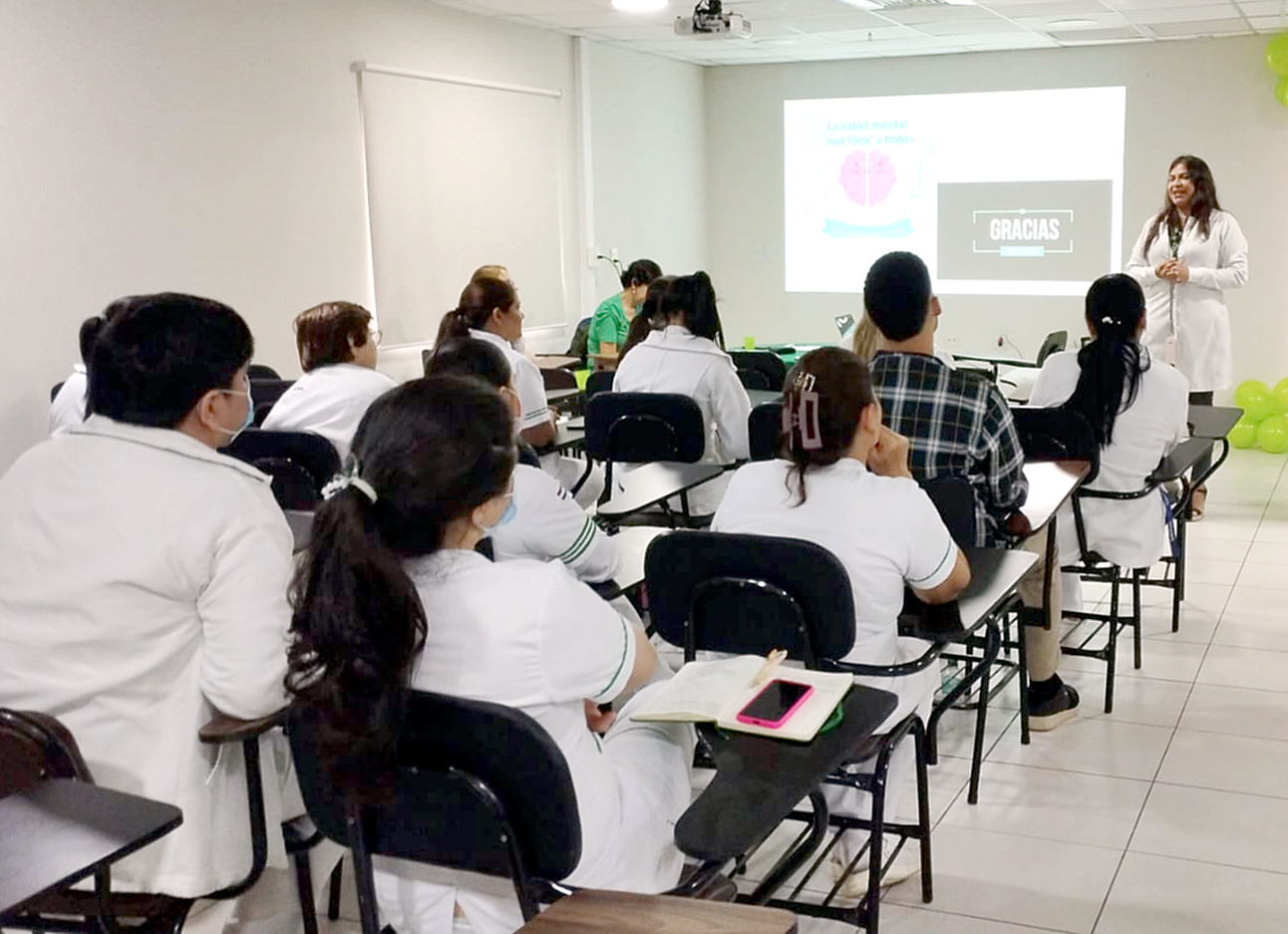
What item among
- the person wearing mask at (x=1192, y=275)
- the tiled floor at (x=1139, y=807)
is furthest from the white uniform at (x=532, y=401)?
the person wearing mask at (x=1192, y=275)

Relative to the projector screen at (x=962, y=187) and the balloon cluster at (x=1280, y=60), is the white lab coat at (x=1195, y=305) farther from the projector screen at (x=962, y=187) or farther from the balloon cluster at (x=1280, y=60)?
the projector screen at (x=962, y=187)

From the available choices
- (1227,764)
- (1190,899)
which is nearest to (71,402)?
(1190,899)

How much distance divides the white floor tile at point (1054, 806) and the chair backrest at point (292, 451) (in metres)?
1.96

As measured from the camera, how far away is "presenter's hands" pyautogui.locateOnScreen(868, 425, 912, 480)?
264 cm

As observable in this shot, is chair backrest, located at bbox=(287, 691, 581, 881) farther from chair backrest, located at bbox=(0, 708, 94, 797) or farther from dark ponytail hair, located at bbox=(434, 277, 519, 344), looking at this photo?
dark ponytail hair, located at bbox=(434, 277, 519, 344)

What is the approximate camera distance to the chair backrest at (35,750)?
1.78 m

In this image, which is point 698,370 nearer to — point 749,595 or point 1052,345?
point 749,595

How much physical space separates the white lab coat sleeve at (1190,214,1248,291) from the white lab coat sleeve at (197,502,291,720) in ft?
18.6

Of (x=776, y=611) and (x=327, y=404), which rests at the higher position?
(x=327, y=404)

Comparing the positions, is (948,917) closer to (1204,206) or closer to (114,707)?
(114,707)

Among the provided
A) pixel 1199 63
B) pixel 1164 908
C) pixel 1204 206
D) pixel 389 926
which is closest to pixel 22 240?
pixel 389 926

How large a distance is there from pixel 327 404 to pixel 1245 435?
6.48m

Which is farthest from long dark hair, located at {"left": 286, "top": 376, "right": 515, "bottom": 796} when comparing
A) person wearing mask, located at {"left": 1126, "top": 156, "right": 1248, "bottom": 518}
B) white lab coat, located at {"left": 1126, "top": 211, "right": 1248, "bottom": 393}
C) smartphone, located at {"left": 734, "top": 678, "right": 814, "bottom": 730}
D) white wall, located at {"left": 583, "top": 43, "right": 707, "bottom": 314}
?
white wall, located at {"left": 583, "top": 43, "right": 707, "bottom": 314}

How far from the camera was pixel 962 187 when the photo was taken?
952 centimetres
